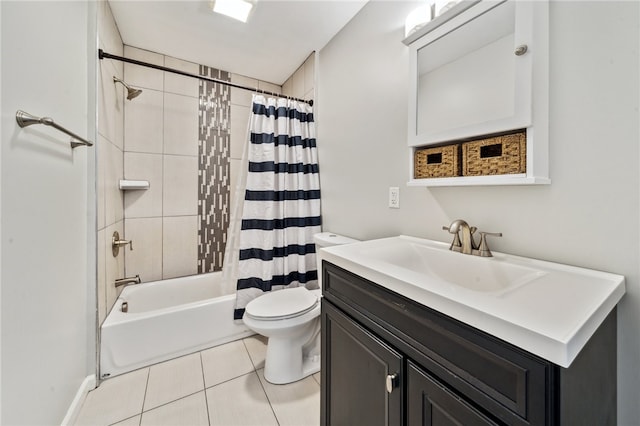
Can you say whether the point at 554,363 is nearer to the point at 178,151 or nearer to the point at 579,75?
the point at 579,75

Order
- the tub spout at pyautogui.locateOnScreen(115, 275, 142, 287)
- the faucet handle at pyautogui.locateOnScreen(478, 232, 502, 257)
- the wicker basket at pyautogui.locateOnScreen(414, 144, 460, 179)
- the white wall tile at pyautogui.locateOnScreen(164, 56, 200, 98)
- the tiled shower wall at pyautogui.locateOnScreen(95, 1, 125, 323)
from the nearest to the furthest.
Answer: the faucet handle at pyautogui.locateOnScreen(478, 232, 502, 257), the wicker basket at pyautogui.locateOnScreen(414, 144, 460, 179), the tiled shower wall at pyautogui.locateOnScreen(95, 1, 125, 323), the tub spout at pyautogui.locateOnScreen(115, 275, 142, 287), the white wall tile at pyautogui.locateOnScreen(164, 56, 200, 98)

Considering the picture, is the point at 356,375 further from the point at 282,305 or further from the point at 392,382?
the point at 282,305

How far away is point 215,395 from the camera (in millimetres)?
1462

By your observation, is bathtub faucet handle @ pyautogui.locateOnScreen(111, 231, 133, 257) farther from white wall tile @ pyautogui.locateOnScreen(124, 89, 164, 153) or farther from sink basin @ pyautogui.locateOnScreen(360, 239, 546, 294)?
sink basin @ pyautogui.locateOnScreen(360, 239, 546, 294)

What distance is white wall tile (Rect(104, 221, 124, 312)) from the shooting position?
1707 mm

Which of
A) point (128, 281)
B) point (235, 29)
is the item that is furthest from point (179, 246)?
point (235, 29)

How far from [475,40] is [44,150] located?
171cm

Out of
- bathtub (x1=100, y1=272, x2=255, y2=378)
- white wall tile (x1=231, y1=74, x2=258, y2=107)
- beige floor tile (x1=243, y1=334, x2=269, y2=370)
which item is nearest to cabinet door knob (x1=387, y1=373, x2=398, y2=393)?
beige floor tile (x1=243, y1=334, x2=269, y2=370)

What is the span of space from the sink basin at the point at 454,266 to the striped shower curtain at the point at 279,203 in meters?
1.00

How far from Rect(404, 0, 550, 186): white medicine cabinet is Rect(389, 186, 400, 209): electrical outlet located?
0.18 m

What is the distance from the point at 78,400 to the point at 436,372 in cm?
175

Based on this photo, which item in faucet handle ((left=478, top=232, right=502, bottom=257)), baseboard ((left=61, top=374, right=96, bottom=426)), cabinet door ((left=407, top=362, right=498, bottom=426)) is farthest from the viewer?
baseboard ((left=61, top=374, right=96, bottom=426))

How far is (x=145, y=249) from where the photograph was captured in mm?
2287

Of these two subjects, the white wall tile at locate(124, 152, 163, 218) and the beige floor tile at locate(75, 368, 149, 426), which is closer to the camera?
the beige floor tile at locate(75, 368, 149, 426)
